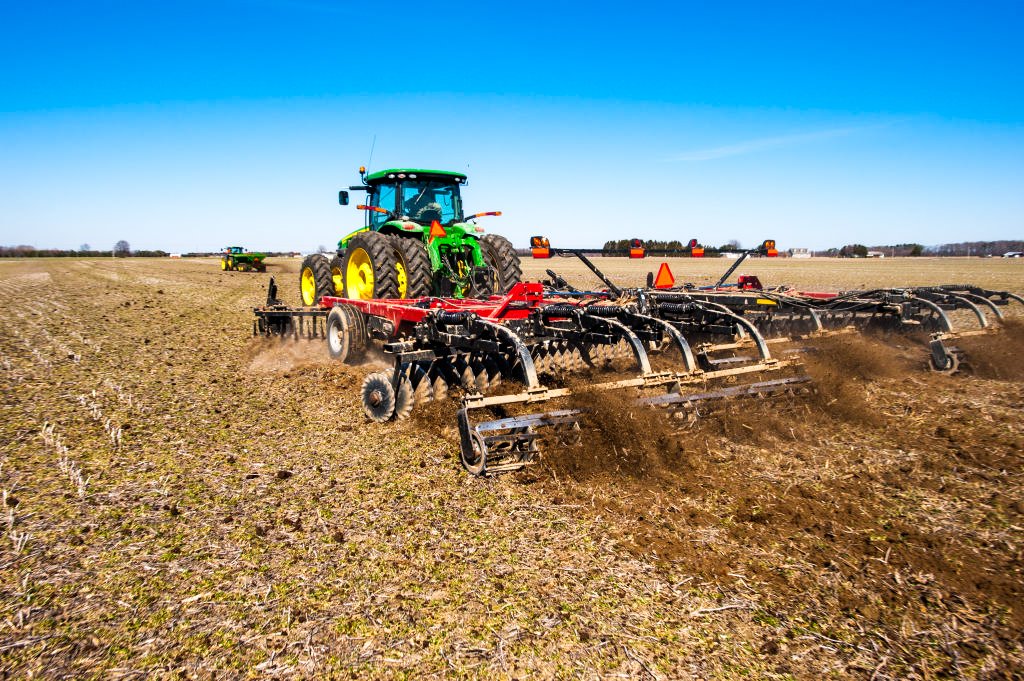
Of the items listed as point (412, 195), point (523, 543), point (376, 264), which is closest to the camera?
point (523, 543)

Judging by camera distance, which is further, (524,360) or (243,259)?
(243,259)

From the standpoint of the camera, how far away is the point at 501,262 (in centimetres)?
898

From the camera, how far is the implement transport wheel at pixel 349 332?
736 cm

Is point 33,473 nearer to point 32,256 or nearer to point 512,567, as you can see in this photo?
point 512,567

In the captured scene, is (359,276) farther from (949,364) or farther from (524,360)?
(949,364)

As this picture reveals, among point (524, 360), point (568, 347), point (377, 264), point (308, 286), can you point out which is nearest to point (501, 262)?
point (377, 264)

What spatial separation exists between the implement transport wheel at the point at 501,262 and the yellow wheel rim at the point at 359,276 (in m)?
1.79

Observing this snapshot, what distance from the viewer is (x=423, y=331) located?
5.61 m

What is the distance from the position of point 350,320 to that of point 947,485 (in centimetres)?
622

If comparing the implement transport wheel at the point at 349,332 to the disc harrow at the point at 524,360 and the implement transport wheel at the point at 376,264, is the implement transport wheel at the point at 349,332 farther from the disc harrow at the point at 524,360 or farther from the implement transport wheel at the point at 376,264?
the implement transport wheel at the point at 376,264

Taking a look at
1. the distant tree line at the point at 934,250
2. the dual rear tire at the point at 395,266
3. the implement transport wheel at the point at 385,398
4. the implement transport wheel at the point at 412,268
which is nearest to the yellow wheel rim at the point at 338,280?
the dual rear tire at the point at 395,266

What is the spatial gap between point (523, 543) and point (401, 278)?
212 inches

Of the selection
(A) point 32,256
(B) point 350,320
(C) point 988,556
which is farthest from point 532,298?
(A) point 32,256

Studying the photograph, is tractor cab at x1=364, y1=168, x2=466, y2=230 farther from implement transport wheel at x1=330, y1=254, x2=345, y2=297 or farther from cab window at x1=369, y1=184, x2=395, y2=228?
implement transport wheel at x1=330, y1=254, x2=345, y2=297
